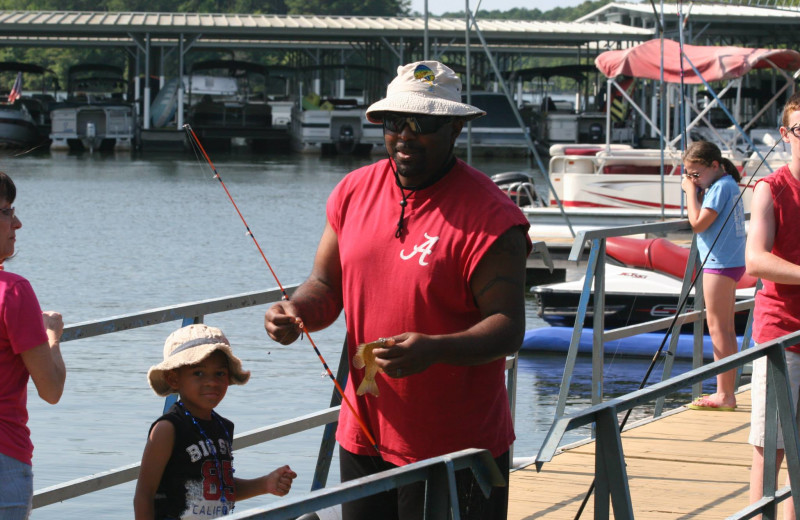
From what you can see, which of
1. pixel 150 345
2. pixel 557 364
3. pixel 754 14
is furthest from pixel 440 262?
pixel 754 14

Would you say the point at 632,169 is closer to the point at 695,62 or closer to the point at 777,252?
the point at 695,62

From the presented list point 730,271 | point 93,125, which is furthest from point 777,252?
point 93,125

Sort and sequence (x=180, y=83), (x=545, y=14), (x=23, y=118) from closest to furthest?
(x=23, y=118) < (x=180, y=83) < (x=545, y=14)

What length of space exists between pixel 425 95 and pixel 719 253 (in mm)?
3989

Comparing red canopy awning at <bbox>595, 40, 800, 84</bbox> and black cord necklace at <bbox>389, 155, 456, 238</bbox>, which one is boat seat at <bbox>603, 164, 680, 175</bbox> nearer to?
red canopy awning at <bbox>595, 40, 800, 84</bbox>

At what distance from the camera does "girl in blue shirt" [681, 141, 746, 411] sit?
683 centimetres

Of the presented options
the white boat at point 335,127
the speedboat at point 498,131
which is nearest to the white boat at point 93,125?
the white boat at point 335,127

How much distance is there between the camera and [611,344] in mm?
12641

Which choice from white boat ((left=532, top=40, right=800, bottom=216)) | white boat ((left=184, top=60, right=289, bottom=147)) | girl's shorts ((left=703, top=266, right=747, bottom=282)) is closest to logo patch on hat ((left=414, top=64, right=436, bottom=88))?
girl's shorts ((left=703, top=266, right=747, bottom=282))

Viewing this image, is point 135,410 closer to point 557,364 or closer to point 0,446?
point 557,364

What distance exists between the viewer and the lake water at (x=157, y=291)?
30.0 feet

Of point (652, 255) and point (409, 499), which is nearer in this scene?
point (409, 499)

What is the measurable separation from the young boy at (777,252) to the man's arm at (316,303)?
4.70 ft

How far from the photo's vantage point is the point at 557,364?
40.0 feet
